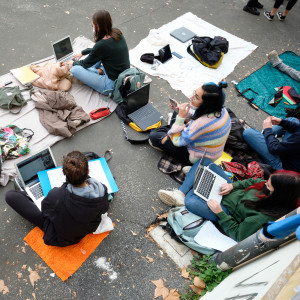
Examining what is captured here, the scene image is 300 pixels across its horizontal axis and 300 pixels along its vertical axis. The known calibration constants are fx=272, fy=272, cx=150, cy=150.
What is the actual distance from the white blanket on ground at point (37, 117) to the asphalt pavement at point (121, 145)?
16 cm

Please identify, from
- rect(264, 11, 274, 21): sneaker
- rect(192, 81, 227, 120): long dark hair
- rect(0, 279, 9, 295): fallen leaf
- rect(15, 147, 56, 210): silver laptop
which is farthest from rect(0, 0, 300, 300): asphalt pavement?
rect(192, 81, 227, 120): long dark hair

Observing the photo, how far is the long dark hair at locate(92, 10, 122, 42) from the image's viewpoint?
13.5 ft

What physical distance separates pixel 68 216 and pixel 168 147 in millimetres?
1789

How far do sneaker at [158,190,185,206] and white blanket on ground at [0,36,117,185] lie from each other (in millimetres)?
1758

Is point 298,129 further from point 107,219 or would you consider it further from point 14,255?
point 14,255

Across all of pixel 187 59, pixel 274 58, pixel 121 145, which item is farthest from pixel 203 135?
pixel 274 58

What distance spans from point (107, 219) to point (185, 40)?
4.62 m

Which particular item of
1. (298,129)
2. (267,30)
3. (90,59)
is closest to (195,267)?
(298,129)

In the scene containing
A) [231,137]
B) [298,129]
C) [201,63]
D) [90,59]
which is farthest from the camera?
[201,63]

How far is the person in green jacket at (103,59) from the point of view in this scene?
4.25m

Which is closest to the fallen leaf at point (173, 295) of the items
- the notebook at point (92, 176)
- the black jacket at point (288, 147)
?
the notebook at point (92, 176)

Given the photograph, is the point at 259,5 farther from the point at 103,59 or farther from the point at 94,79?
the point at 94,79

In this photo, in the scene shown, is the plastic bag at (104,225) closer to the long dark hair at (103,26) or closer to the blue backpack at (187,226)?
the blue backpack at (187,226)

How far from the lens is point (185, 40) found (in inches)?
245
